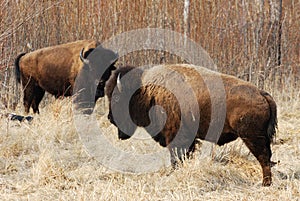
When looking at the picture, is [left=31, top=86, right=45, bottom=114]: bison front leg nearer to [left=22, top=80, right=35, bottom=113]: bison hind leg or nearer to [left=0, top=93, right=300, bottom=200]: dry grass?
[left=22, top=80, right=35, bottom=113]: bison hind leg

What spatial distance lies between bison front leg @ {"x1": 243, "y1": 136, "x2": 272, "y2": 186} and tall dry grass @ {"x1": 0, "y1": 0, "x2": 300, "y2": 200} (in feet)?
0.35

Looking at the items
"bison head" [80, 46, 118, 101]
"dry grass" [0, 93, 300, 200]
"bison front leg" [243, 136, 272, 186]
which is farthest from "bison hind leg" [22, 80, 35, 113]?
"bison front leg" [243, 136, 272, 186]

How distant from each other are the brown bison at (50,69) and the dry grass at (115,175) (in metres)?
2.23

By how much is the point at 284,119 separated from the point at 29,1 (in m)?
5.19

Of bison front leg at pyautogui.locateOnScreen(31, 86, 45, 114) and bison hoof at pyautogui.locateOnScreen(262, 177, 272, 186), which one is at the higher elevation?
bison hoof at pyautogui.locateOnScreen(262, 177, 272, 186)

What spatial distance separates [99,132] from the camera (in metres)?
7.11

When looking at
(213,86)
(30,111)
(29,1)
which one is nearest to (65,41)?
(29,1)

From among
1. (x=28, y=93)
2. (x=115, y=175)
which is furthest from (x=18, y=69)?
(x=115, y=175)

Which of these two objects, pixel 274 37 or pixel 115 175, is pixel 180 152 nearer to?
pixel 115 175

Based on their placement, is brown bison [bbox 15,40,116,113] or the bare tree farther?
the bare tree

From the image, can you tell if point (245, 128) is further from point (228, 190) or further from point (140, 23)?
point (140, 23)

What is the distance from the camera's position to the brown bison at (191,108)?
4.88 metres

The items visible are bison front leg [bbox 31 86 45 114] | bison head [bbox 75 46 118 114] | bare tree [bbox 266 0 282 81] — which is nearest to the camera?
bison head [bbox 75 46 118 114]

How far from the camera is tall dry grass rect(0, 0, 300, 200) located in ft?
15.7
